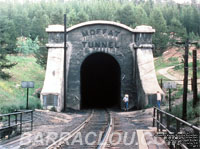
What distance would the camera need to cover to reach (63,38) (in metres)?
26.0

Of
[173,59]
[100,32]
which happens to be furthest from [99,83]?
[173,59]

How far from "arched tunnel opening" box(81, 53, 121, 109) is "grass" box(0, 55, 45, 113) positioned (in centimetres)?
573

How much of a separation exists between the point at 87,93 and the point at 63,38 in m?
14.4

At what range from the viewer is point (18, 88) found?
99.4 feet

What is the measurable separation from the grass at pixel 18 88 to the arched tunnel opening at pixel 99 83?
5730 millimetres

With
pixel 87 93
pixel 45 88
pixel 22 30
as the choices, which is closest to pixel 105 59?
pixel 87 93

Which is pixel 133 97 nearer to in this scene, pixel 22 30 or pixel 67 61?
pixel 67 61

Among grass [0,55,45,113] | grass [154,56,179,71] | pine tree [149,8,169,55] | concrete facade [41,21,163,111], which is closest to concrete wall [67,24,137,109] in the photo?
concrete facade [41,21,163,111]

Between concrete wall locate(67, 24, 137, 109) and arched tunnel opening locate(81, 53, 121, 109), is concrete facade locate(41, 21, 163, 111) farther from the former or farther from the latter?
arched tunnel opening locate(81, 53, 121, 109)

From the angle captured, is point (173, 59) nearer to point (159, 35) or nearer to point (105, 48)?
point (159, 35)

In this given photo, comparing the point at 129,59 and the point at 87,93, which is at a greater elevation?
the point at 129,59

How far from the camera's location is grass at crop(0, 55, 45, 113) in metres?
19.4

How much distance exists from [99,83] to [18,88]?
1396cm

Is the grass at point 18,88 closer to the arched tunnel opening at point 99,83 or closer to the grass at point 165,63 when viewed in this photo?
the arched tunnel opening at point 99,83
